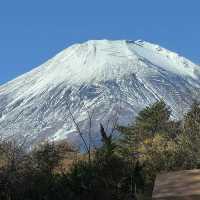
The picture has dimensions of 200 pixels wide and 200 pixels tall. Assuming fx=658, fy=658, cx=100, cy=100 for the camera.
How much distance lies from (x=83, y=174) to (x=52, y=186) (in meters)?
0.71

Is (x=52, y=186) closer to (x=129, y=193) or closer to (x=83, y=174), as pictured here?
(x=83, y=174)

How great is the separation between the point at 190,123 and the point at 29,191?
78.9 ft

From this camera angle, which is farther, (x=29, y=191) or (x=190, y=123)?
(x=190, y=123)

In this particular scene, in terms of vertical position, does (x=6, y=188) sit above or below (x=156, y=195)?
above

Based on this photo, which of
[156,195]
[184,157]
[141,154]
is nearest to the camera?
[156,195]

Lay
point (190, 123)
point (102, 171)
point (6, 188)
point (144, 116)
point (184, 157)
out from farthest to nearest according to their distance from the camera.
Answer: point (144, 116) < point (190, 123) < point (184, 157) < point (6, 188) < point (102, 171)

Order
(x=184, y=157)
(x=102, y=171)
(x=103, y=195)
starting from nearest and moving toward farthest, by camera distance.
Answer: (x=103, y=195) < (x=102, y=171) < (x=184, y=157)

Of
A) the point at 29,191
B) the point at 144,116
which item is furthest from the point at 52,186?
the point at 144,116

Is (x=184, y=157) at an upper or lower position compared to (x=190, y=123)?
lower

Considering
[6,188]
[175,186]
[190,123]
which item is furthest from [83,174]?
[190,123]

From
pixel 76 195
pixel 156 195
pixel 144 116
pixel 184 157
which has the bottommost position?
pixel 156 195

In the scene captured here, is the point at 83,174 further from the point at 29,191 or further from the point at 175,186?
the point at 175,186

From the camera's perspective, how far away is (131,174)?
13961 mm

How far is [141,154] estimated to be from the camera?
52438 millimetres
